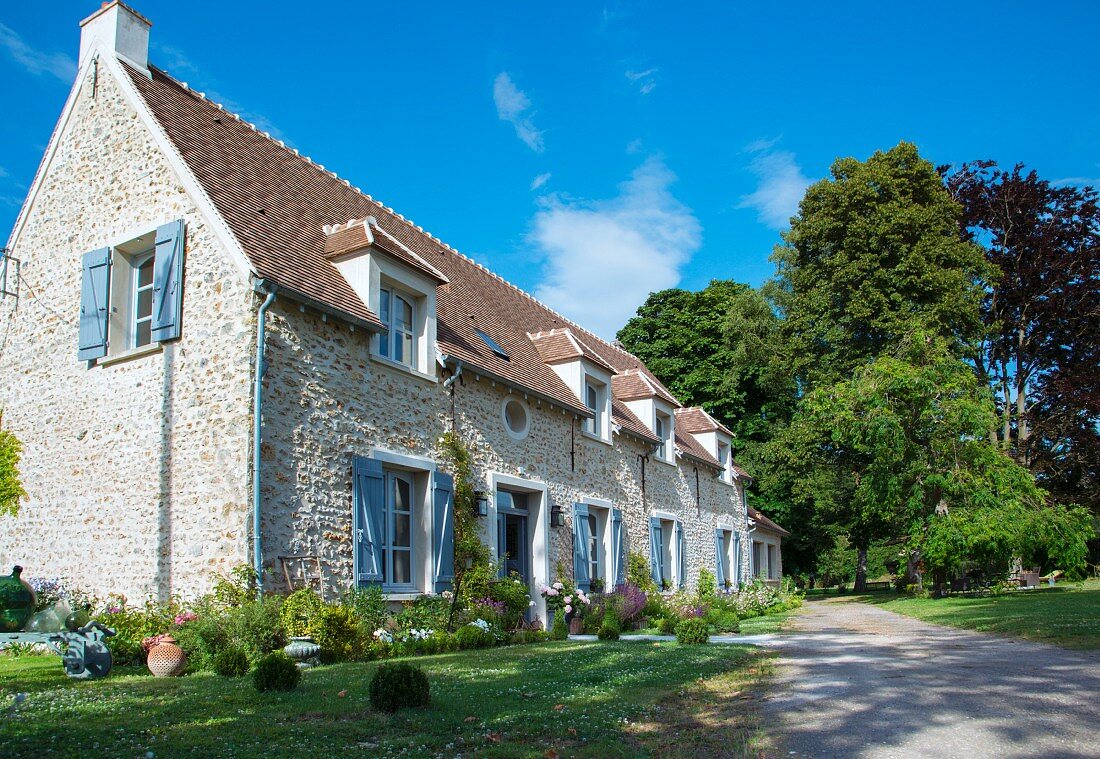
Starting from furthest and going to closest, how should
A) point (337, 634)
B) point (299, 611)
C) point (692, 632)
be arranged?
point (692, 632) < point (337, 634) < point (299, 611)

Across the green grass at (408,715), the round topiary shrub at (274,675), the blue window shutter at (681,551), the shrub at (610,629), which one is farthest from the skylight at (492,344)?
the round topiary shrub at (274,675)

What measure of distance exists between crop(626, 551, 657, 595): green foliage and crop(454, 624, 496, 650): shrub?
6784 millimetres

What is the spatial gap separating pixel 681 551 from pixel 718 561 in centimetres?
389

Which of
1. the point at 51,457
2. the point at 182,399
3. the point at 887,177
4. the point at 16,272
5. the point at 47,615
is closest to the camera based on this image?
the point at 47,615

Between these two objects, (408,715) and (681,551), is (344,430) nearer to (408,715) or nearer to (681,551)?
(408,715)

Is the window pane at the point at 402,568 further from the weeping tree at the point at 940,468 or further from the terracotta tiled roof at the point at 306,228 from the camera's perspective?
the weeping tree at the point at 940,468

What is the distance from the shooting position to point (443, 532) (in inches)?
493

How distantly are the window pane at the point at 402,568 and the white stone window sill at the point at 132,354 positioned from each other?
13.9 ft

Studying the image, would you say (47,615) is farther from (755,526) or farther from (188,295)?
(755,526)

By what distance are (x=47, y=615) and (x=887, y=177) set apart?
2488 cm

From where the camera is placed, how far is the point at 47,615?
322 inches

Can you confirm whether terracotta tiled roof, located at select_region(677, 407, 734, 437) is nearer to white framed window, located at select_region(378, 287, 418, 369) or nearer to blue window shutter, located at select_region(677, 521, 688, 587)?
blue window shutter, located at select_region(677, 521, 688, 587)

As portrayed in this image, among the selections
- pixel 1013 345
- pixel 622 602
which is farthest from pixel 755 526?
pixel 622 602

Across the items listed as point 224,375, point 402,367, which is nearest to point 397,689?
point 224,375
